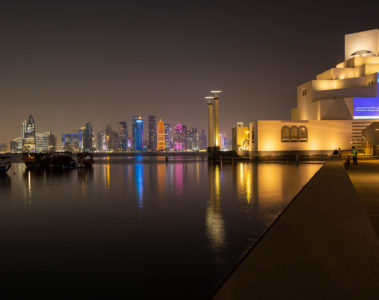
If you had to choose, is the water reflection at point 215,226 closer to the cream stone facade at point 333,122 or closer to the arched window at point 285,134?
the cream stone facade at point 333,122

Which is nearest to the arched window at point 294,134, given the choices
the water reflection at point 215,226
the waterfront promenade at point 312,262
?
the water reflection at point 215,226

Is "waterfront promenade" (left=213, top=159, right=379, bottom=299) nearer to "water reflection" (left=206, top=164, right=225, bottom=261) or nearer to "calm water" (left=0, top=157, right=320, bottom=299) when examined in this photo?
"calm water" (left=0, top=157, right=320, bottom=299)

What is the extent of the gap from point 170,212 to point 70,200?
5.63 meters

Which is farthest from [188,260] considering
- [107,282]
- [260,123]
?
[260,123]

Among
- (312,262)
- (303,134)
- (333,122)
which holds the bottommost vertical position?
(312,262)

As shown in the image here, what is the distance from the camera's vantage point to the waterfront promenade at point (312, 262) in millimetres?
3688

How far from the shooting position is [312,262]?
15.0 ft

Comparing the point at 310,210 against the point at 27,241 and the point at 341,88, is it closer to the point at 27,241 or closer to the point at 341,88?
the point at 27,241

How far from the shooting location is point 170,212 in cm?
1204

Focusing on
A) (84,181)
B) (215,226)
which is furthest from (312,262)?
(84,181)

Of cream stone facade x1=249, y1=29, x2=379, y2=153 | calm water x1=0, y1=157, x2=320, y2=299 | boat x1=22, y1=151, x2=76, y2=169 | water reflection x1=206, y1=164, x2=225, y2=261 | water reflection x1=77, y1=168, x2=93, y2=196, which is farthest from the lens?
cream stone facade x1=249, y1=29, x2=379, y2=153

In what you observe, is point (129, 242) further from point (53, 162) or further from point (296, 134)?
point (296, 134)

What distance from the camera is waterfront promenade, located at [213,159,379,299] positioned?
369 cm

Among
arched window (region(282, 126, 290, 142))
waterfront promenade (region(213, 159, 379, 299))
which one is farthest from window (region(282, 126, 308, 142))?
waterfront promenade (region(213, 159, 379, 299))
